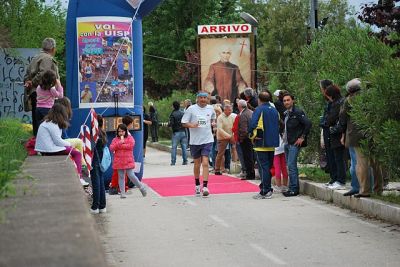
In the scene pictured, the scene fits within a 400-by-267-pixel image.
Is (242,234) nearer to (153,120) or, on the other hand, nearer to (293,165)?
(293,165)

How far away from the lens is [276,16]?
161ft

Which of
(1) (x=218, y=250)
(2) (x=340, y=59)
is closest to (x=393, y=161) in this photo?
(1) (x=218, y=250)

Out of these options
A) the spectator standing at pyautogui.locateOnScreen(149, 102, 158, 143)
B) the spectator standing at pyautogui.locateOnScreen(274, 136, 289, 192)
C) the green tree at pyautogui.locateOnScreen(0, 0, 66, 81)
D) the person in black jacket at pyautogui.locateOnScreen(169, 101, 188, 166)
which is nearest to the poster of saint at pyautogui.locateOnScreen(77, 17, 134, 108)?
the spectator standing at pyautogui.locateOnScreen(274, 136, 289, 192)

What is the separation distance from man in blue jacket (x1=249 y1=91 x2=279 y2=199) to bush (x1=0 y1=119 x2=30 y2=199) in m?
3.96


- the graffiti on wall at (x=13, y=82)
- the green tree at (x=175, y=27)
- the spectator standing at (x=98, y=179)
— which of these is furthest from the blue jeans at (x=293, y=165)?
the green tree at (x=175, y=27)

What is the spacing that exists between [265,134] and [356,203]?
9.55ft

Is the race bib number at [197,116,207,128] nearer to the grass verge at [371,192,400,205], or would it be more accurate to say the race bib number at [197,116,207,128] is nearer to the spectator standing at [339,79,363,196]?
the spectator standing at [339,79,363,196]

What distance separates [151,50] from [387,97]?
43.8 metres

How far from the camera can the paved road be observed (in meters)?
9.73

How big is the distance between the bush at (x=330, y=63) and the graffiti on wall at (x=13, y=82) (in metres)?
6.57

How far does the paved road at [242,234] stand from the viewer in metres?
9.73

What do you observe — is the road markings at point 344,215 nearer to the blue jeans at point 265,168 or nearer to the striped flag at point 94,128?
the blue jeans at point 265,168

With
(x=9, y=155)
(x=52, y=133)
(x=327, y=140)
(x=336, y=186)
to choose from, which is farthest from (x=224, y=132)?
(x=9, y=155)

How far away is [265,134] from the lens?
1628 centimetres
